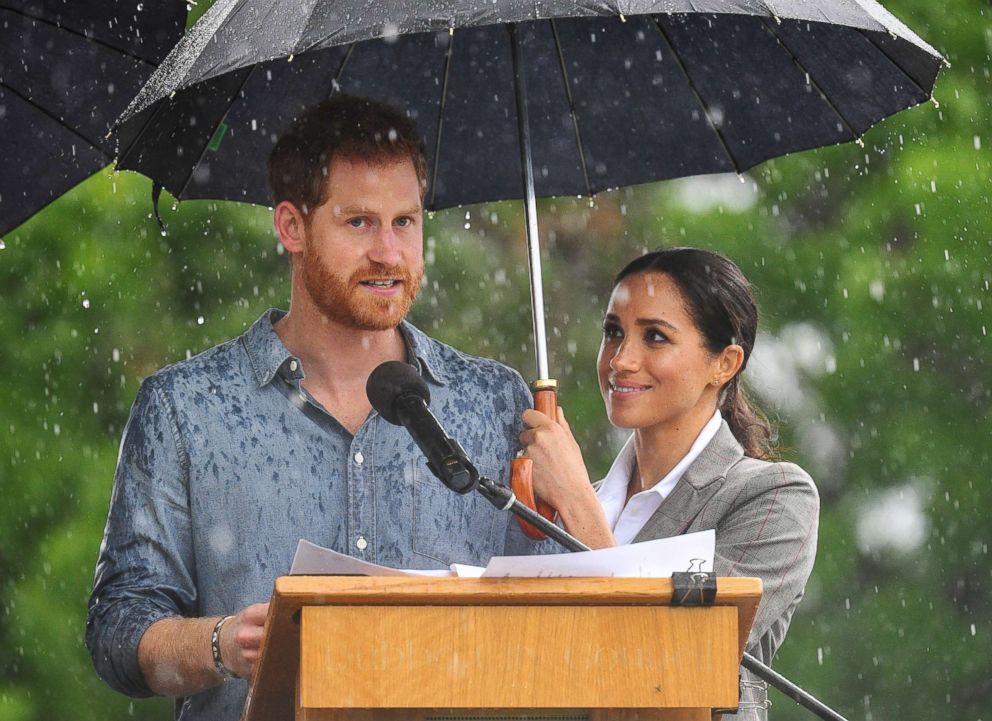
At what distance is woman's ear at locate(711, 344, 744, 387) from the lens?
5.45 metres

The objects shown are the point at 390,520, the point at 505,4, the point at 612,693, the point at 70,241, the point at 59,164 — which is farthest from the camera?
the point at 70,241

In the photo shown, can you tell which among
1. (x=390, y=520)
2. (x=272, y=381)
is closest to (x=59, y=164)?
(x=272, y=381)

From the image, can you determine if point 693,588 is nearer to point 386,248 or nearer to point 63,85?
point 386,248

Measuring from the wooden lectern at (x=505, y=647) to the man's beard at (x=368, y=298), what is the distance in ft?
4.38

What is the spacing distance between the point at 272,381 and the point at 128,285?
4.29 m

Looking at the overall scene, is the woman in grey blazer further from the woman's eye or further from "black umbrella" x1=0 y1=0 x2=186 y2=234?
"black umbrella" x1=0 y1=0 x2=186 y2=234

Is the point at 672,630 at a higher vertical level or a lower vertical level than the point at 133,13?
lower

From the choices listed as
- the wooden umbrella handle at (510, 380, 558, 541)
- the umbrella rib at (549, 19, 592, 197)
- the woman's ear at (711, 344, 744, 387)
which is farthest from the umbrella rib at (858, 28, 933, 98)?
the wooden umbrella handle at (510, 380, 558, 541)

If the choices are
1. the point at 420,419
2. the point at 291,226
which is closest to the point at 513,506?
the point at 420,419

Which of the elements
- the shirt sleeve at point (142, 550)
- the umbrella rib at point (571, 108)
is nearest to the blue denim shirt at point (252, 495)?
the shirt sleeve at point (142, 550)

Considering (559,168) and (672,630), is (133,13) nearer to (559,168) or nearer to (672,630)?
(559,168)

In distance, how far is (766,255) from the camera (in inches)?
340

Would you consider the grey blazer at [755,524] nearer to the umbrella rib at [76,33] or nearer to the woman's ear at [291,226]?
the woman's ear at [291,226]

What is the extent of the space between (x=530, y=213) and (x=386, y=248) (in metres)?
0.45
